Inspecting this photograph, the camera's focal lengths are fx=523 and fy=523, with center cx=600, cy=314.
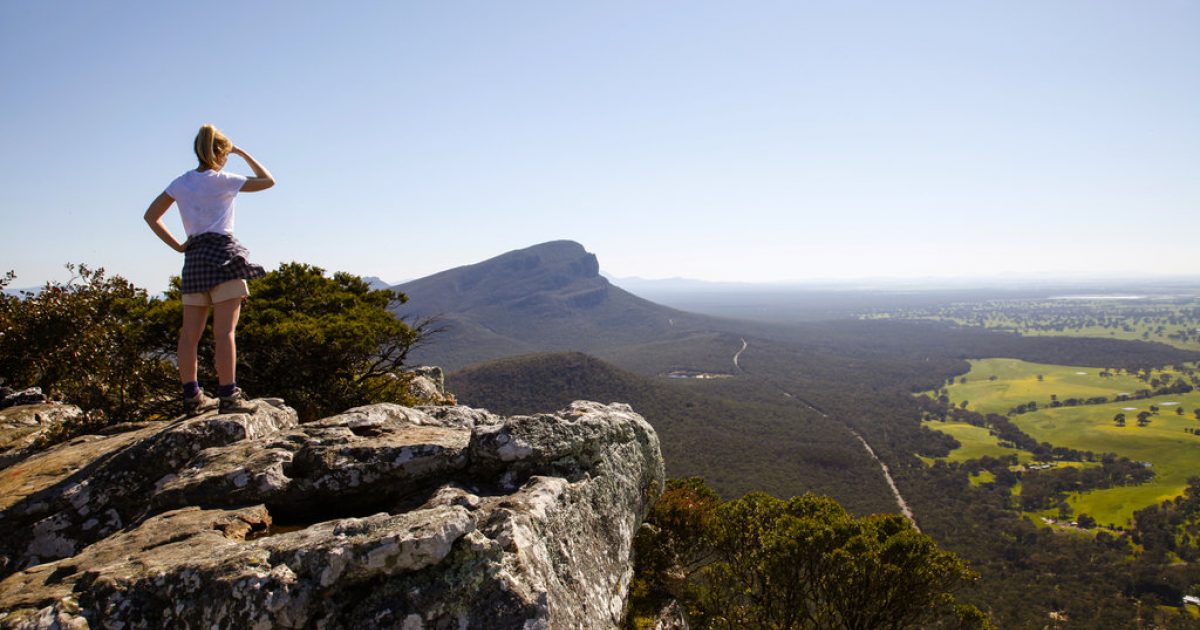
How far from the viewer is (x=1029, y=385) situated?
15638cm

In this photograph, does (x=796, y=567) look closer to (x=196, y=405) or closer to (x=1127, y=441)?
(x=196, y=405)

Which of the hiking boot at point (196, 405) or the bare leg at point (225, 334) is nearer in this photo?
the bare leg at point (225, 334)

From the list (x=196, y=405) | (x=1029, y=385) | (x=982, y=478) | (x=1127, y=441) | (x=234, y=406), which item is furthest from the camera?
(x=1029, y=385)

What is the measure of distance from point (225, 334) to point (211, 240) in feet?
4.36

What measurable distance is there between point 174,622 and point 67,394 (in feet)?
37.1

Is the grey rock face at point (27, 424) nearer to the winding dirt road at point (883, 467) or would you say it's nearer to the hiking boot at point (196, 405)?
the hiking boot at point (196, 405)

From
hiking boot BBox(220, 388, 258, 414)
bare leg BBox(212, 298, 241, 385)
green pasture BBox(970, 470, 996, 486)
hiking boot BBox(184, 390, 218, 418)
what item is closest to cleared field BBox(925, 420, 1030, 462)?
green pasture BBox(970, 470, 996, 486)

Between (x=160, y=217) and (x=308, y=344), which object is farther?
(x=308, y=344)

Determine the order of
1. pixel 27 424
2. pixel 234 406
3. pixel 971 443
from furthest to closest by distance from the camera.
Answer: pixel 971 443 → pixel 27 424 → pixel 234 406

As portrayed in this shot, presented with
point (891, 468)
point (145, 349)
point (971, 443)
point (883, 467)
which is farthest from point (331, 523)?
point (971, 443)

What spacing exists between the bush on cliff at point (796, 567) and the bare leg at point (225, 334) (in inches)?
306

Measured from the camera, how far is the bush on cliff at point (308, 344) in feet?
41.1

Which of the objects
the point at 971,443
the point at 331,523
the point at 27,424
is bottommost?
the point at 971,443

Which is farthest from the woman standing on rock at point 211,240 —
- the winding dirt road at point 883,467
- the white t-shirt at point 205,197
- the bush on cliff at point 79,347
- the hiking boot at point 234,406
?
the winding dirt road at point 883,467
